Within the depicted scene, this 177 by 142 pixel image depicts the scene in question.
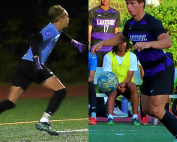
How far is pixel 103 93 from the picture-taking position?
7840mm

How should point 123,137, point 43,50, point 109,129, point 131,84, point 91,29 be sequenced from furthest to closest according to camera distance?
point 91,29
point 131,84
point 109,129
point 123,137
point 43,50

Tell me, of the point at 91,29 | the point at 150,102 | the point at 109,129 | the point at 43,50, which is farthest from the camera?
the point at 91,29

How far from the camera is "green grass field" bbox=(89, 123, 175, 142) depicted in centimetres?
600

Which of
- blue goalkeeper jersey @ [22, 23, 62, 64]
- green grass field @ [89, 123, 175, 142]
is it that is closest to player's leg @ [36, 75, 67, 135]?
blue goalkeeper jersey @ [22, 23, 62, 64]

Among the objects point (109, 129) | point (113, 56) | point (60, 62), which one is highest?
point (60, 62)

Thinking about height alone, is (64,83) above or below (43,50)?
below

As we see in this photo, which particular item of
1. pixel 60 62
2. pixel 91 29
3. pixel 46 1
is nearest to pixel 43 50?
pixel 60 62

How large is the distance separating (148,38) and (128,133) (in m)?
1.74

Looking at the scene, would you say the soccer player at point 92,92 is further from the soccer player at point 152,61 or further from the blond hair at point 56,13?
the blond hair at point 56,13

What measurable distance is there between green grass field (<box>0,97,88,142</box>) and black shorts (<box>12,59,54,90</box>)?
0.20 metres

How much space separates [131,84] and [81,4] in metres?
2.85

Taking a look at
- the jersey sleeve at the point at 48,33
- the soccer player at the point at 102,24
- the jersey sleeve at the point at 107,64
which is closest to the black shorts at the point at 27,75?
the jersey sleeve at the point at 48,33

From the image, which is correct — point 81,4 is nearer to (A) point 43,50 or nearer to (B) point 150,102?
(A) point 43,50

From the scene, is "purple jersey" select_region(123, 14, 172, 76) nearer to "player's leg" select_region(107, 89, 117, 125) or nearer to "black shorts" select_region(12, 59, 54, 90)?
"black shorts" select_region(12, 59, 54, 90)
